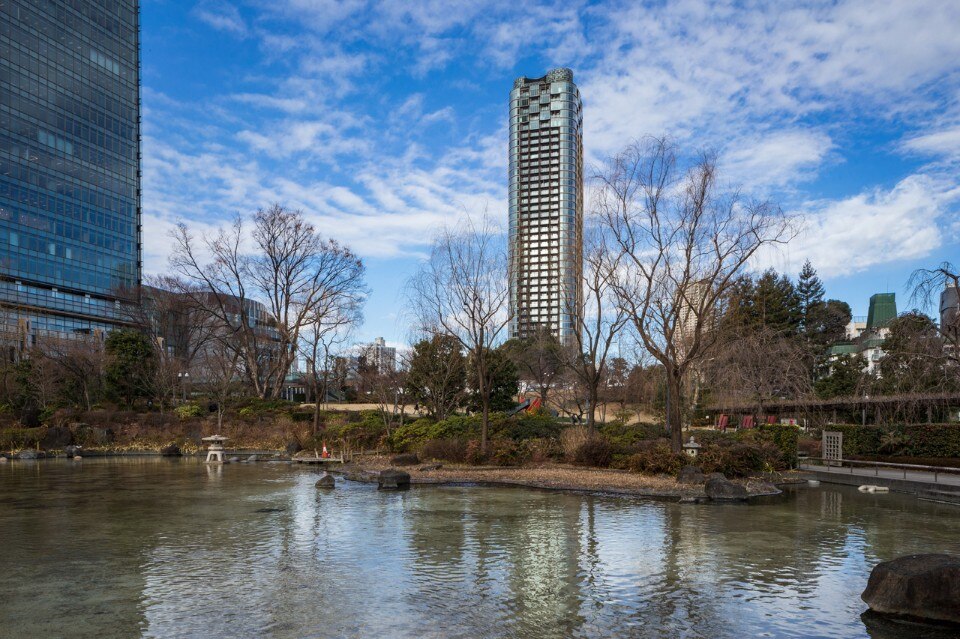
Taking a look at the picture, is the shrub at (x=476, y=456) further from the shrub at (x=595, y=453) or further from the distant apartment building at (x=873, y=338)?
the distant apartment building at (x=873, y=338)

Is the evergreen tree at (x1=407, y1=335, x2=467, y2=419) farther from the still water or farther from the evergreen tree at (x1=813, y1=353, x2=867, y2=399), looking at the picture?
the evergreen tree at (x1=813, y1=353, x2=867, y2=399)

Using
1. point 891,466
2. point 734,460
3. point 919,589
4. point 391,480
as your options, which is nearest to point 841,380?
point 891,466

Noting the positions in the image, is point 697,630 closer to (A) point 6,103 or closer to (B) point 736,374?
(B) point 736,374

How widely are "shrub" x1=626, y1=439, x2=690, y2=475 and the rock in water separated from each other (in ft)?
2.09

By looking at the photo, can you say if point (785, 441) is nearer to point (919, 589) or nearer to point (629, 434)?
point (629, 434)

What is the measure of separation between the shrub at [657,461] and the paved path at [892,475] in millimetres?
6084

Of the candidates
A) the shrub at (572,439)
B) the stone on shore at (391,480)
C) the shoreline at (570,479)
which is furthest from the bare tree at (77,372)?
the shrub at (572,439)

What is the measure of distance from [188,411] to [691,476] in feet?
113

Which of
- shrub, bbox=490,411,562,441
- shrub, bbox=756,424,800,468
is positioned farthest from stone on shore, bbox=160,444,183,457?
shrub, bbox=756,424,800,468

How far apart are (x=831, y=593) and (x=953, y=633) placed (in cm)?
162

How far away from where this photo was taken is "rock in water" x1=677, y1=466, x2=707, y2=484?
20688 millimetres

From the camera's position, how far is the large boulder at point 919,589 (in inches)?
317

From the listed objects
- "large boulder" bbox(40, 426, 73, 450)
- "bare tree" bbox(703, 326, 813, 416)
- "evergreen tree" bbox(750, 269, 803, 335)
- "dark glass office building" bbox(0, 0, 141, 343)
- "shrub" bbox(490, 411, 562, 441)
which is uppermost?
"dark glass office building" bbox(0, 0, 141, 343)

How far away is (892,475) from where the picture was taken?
23.3 meters
